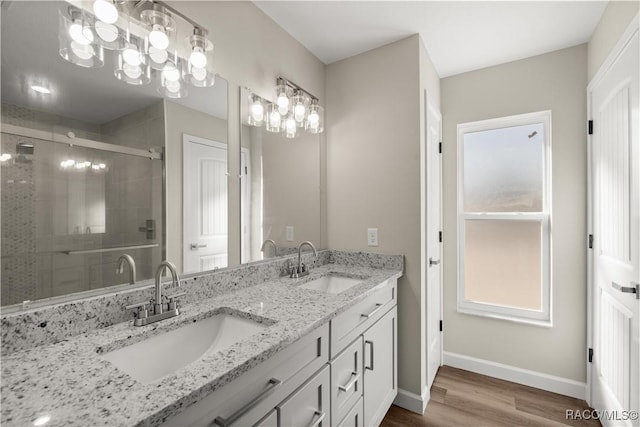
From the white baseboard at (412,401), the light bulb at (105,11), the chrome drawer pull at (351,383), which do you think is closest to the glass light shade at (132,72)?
the light bulb at (105,11)

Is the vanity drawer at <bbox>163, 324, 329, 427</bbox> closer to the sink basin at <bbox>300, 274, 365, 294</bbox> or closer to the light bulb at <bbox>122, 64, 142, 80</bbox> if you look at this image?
the sink basin at <bbox>300, 274, 365, 294</bbox>

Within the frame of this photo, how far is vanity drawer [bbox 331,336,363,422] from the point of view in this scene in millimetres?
1197

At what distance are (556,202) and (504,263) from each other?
0.59 m

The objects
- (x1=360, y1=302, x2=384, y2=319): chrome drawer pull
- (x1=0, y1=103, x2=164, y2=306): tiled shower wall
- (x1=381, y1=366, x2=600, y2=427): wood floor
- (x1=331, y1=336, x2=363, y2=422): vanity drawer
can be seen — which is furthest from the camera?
(x1=381, y1=366, x2=600, y2=427): wood floor

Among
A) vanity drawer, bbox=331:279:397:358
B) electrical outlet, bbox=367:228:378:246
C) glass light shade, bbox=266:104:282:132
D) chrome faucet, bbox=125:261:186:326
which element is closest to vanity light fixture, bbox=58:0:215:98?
glass light shade, bbox=266:104:282:132

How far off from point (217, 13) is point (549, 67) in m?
2.35

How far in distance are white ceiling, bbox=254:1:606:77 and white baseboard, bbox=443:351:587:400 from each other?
7.97 feet

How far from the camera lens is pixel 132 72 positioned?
1122 millimetres

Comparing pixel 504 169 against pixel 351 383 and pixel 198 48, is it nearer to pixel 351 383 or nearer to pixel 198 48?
pixel 351 383

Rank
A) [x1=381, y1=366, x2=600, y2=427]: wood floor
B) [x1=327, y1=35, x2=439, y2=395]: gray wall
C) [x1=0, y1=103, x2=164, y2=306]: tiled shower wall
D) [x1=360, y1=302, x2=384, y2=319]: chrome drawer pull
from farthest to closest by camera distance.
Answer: [x1=327, y1=35, x2=439, y2=395]: gray wall
[x1=381, y1=366, x2=600, y2=427]: wood floor
[x1=360, y1=302, x2=384, y2=319]: chrome drawer pull
[x1=0, y1=103, x2=164, y2=306]: tiled shower wall

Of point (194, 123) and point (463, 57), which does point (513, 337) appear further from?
point (194, 123)

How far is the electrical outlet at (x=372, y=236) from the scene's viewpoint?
208cm

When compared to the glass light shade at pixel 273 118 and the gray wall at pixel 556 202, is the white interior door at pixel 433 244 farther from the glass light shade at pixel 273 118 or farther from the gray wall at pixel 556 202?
the glass light shade at pixel 273 118

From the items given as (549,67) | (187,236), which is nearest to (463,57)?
(549,67)
